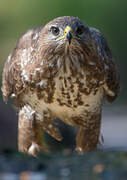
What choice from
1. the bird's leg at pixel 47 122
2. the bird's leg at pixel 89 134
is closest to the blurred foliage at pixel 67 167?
the bird's leg at pixel 47 122

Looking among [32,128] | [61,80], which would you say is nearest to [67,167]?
[61,80]

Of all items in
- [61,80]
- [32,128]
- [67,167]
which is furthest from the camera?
[32,128]

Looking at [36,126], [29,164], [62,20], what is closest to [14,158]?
[29,164]

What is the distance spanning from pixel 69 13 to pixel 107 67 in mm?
10562

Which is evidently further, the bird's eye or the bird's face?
the bird's eye

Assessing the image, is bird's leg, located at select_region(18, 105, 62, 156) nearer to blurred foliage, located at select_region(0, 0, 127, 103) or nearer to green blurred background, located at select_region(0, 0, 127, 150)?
green blurred background, located at select_region(0, 0, 127, 150)

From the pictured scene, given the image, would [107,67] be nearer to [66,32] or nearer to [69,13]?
[66,32]

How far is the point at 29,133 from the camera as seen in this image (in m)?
6.84

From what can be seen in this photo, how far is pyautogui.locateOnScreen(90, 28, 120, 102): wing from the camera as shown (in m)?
6.34

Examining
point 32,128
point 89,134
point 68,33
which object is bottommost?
point 89,134

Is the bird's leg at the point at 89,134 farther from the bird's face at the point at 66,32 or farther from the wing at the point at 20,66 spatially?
the bird's face at the point at 66,32

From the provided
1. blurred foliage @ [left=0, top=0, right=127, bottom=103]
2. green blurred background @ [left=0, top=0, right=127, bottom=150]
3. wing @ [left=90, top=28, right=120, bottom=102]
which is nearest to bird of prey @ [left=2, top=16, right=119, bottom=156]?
wing @ [left=90, top=28, right=120, bottom=102]

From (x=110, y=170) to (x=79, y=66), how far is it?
2.73 meters

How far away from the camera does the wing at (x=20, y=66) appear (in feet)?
20.9
